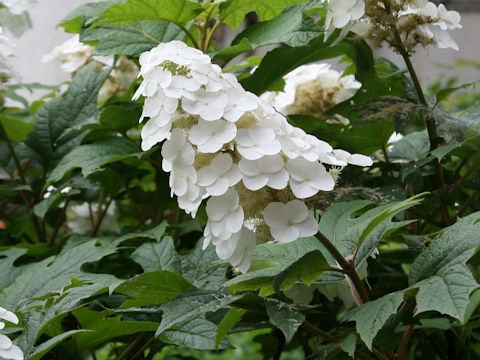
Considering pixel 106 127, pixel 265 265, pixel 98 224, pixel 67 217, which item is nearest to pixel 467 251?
pixel 265 265

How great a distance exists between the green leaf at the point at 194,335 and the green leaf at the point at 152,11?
549 millimetres

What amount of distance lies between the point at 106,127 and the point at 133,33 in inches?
9.7

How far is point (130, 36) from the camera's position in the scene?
132 centimetres

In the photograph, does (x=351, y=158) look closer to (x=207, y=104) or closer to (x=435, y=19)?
(x=207, y=104)

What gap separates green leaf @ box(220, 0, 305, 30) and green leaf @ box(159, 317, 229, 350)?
0.61 metres

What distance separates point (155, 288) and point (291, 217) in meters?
0.29

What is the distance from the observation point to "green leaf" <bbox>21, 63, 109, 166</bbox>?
154cm

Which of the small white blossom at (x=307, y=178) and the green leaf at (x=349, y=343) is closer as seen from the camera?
the small white blossom at (x=307, y=178)

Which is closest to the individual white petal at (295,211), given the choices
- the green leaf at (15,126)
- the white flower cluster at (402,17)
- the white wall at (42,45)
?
the white flower cluster at (402,17)

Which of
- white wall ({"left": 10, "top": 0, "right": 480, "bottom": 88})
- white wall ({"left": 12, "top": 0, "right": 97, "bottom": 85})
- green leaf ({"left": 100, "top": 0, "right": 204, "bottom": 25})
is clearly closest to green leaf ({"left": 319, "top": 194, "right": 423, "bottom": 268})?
green leaf ({"left": 100, "top": 0, "right": 204, "bottom": 25})

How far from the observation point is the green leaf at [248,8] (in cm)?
130

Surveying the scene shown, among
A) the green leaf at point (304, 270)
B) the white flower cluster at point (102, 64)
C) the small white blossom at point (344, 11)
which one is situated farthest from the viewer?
the white flower cluster at point (102, 64)

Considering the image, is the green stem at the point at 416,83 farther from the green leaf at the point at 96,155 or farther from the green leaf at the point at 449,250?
the green leaf at the point at 96,155

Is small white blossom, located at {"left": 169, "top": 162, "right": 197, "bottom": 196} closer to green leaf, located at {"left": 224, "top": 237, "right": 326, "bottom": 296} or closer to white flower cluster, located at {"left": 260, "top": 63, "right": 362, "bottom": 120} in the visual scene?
green leaf, located at {"left": 224, "top": 237, "right": 326, "bottom": 296}
